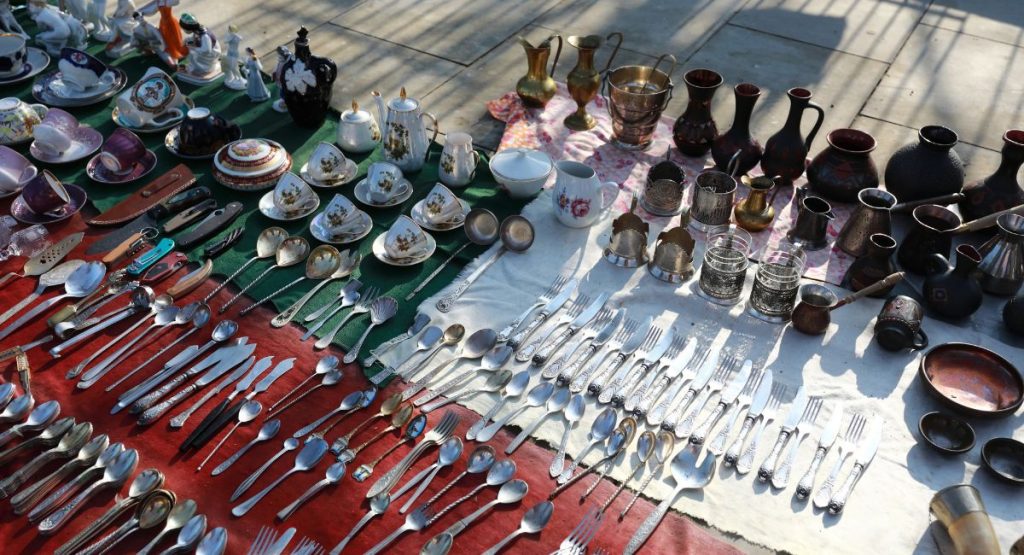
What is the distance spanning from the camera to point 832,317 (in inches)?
77.9

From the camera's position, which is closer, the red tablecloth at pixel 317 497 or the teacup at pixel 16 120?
the red tablecloth at pixel 317 497

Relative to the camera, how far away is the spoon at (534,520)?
144 cm

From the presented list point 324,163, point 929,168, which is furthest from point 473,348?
point 929,168

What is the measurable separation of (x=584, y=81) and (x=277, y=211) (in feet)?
3.97

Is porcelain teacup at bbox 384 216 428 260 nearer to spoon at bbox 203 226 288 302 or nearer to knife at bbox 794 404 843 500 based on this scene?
spoon at bbox 203 226 288 302

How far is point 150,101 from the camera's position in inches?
104

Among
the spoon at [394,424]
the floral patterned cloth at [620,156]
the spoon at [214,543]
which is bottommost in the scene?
the floral patterned cloth at [620,156]

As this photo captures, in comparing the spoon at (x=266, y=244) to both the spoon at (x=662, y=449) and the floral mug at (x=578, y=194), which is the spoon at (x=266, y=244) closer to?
the floral mug at (x=578, y=194)

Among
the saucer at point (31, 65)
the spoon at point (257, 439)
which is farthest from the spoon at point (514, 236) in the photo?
the saucer at point (31, 65)

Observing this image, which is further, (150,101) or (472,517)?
(150,101)

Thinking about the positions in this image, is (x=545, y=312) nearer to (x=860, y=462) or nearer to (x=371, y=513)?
(x=371, y=513)

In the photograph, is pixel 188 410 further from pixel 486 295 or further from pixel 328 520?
pixel 486 295

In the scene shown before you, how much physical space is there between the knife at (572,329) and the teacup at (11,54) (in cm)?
243

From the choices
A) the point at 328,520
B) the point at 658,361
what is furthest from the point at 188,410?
the point at 658,361
